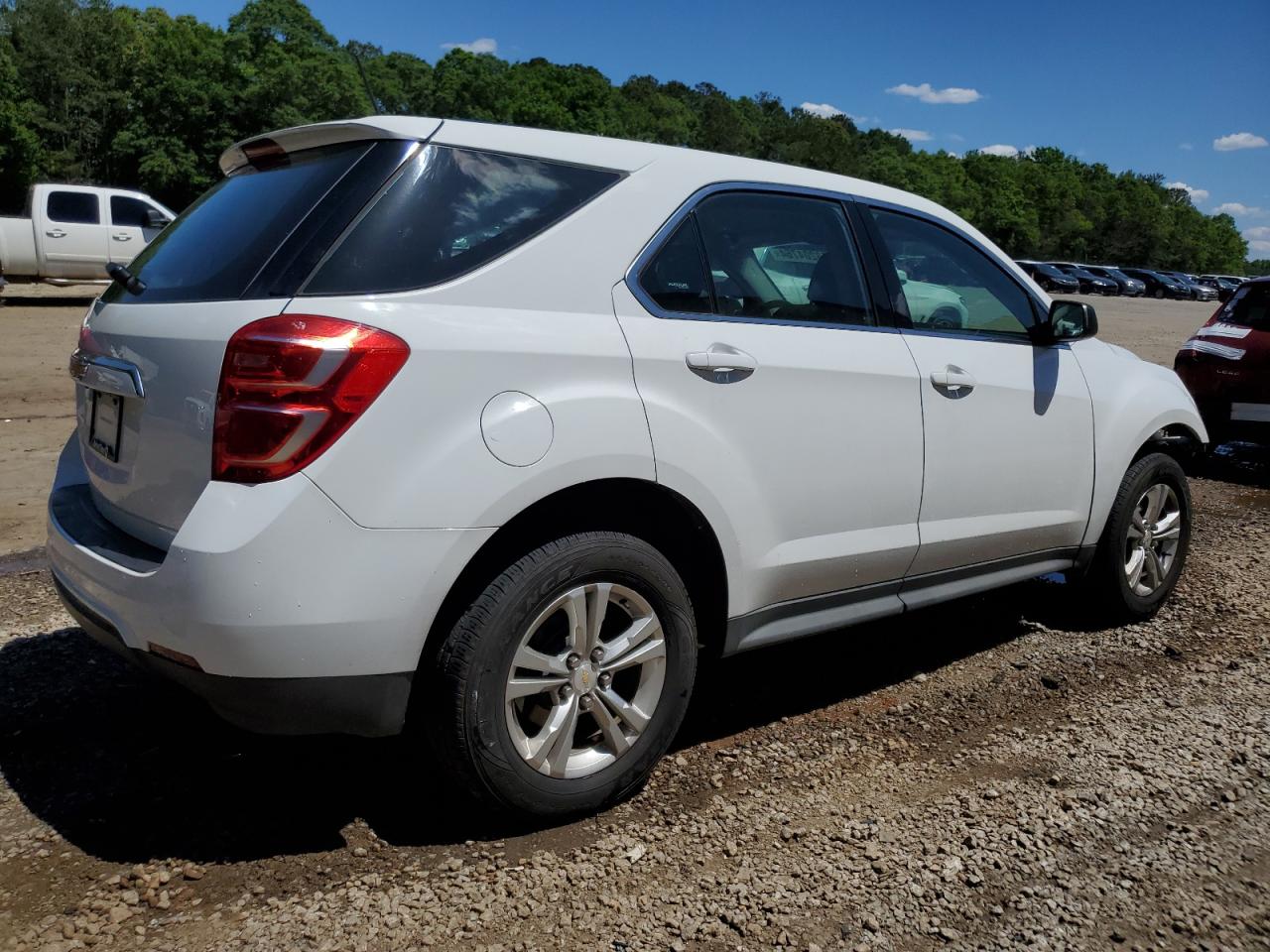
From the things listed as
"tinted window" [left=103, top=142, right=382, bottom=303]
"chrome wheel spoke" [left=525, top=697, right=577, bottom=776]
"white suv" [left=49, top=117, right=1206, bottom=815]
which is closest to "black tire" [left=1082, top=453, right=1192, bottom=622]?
"white suv" [left=49, top=117, right=1206, bottom=815]

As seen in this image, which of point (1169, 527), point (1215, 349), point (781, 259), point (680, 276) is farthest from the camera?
point (1215, 349)

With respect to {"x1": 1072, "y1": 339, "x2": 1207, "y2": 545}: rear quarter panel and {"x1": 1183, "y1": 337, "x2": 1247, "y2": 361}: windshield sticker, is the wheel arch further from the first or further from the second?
{"x1": 1183, "y1": 337, "x2": 1247, "y2": 361}: windshield sticker

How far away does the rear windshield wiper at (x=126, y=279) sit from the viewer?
296 centimetres

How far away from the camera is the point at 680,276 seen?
302 centimetres

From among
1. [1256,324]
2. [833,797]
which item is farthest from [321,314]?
[1256,324]

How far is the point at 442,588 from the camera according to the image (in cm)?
246

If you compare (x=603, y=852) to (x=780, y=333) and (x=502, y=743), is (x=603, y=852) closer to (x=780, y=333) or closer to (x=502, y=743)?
(x=502, y=743)

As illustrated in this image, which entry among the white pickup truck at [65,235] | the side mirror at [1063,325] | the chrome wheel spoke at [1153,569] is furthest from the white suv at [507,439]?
the white pickup truck at [65,235]

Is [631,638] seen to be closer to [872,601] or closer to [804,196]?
[872,601]

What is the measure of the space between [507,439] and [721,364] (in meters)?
0.74

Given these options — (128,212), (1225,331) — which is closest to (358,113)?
(128,212)

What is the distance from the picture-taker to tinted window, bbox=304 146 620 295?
2.50 meters

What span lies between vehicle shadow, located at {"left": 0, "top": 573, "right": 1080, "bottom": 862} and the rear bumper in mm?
271

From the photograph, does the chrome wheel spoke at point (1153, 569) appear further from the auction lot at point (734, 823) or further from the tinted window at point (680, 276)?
the tinted window at point (680, 276)
